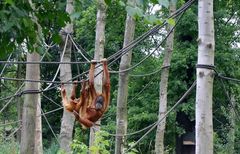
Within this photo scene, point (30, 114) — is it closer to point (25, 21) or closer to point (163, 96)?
point (25, 21)

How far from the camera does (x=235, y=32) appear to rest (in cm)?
1917

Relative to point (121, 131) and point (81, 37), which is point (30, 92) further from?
point (81, 37)

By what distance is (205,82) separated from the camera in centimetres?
432

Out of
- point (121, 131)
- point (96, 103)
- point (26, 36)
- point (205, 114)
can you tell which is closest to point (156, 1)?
point (26, 36)

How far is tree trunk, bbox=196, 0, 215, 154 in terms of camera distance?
4273 mm

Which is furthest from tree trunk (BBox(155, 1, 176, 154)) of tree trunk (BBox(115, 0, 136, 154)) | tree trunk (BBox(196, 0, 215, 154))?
tree trunk (BBox(196, 0, 215, 154))

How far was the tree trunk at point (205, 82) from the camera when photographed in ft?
14.0

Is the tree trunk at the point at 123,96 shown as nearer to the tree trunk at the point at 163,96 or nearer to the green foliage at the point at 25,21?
the tree trunk at the point at 163,96

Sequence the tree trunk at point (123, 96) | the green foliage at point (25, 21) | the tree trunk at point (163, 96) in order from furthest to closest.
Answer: the tree trunk at point (163, 96) → the tree trunk at point (123, 96) → the green foliage at point (25, 21)

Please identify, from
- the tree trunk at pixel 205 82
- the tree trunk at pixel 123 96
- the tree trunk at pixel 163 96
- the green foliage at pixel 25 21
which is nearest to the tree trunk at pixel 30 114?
the tree trunk at pixel 205 82

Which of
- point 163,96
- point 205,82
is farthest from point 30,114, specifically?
point 163,96

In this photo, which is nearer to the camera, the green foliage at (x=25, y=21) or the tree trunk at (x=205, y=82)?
the green foliage at (x=25, y=21)

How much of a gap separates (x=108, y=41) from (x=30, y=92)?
1507 cm

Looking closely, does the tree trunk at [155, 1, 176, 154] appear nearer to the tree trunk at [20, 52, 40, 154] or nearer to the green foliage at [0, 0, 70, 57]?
the tree trunk at [20, 52, 40, 154]
